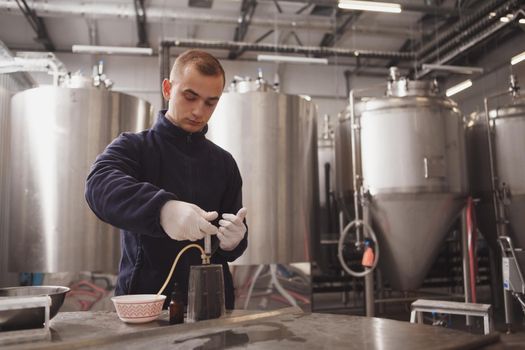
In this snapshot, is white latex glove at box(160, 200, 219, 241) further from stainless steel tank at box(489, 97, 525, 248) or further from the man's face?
stainless steel tank at box(489, 97, 525, 248)

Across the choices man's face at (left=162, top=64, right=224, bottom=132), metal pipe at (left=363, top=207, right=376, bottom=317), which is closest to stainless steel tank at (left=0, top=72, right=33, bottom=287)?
man's face at (left=162, top=64, right=224, bottom=132)

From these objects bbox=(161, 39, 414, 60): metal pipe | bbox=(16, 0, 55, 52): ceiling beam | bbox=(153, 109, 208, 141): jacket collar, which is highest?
bbox=(16, 0, 55, 52): ceiling beam

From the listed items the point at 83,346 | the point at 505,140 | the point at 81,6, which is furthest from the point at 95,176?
the point at 81,6

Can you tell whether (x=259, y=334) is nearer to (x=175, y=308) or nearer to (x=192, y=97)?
(x=175, y=308)

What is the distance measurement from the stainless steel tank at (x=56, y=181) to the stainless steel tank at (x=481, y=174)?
13.3 ft

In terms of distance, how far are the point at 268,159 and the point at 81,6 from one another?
12.6 ft

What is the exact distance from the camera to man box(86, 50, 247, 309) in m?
1.40

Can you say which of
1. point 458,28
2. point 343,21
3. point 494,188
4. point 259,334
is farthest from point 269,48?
point 259,334

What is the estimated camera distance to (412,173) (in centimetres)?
422

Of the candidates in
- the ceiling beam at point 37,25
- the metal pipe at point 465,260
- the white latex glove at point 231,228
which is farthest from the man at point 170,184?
the ceiling beam at point 37,25

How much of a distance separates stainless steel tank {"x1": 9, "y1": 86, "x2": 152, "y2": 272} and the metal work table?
107 inches

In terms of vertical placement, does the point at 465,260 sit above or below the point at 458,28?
below

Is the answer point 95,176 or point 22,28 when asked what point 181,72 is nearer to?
point 95,176

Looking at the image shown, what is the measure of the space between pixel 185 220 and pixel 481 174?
485 cm
